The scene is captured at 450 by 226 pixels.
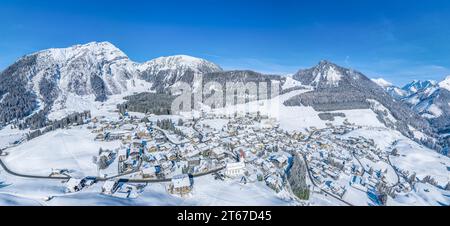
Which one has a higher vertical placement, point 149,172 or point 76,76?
point 76,76

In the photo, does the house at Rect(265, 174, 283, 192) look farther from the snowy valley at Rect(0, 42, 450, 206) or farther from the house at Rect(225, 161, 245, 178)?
the house at Rect(225, 161, 245, 178)

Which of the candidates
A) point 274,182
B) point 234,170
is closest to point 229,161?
point 234,170

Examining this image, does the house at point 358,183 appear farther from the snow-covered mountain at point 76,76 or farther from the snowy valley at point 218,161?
the snow-covered mountain at point 76,76

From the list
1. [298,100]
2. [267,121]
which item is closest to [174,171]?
[267,121]

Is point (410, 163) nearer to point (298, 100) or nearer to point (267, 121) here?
point (267, 121)

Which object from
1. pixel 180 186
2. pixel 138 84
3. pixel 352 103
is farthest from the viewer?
pixel 138 84

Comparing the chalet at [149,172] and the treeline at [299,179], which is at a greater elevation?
the chalet at [149,172]

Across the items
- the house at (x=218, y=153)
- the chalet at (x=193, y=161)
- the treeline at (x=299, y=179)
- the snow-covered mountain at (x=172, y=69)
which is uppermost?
the snow-covered mountain at (x=172, y=69)

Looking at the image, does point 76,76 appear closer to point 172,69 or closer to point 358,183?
point 172,69

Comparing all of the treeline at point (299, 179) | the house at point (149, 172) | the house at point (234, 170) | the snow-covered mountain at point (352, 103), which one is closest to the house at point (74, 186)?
the house at point (149, 172)
